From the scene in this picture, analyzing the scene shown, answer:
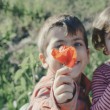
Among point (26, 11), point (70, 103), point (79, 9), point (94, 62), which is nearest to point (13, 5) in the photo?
point (26, 11)

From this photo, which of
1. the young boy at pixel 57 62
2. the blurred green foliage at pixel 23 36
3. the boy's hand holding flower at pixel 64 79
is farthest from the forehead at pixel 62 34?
the blurred green foliage at pixel 23 36

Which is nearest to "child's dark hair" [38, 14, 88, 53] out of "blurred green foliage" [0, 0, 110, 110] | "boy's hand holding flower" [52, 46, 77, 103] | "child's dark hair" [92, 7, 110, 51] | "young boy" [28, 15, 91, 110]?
"young boy" [28, 15, 91, 110]

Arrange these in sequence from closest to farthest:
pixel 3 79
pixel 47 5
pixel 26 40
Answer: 1. pixel 3 79
2. pixel 26 40
3. pixel 47 5

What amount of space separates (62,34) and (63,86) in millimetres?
372

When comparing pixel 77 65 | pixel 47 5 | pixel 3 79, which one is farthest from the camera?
pixel 47 5

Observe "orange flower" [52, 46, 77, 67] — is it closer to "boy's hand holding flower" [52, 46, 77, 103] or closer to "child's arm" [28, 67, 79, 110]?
"boy's hand holding flower" [52, 46, 77, 103]

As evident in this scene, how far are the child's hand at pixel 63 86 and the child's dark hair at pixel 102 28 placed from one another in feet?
1.74

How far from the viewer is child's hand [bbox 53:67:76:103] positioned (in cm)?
202

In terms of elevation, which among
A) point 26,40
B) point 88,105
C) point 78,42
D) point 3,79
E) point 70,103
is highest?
point 78,42

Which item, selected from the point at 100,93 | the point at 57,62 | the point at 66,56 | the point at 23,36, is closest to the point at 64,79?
the point at 66,56

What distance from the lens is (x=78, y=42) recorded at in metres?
2.34

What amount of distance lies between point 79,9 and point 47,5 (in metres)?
0.57

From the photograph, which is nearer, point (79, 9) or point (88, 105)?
point (88, 105)

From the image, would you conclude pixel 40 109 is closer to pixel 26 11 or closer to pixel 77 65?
pixel 77 65
